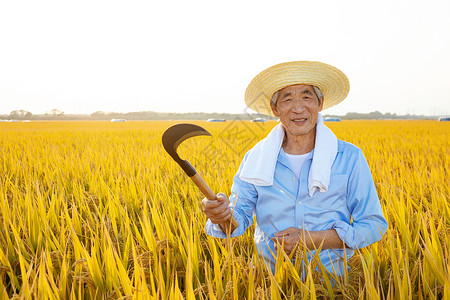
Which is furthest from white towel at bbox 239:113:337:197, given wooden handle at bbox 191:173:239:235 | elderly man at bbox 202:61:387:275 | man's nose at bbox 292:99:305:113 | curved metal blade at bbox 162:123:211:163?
curved metal blade at bbox 162:123:211:163

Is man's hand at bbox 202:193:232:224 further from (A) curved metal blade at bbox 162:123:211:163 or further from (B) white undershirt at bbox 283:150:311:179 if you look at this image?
(B) white undershirt at bbox 283:150:311:179

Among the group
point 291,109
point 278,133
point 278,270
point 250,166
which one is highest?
point 291,109

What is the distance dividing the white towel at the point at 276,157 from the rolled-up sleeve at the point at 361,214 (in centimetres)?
13

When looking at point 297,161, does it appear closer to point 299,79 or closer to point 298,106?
point 298,106

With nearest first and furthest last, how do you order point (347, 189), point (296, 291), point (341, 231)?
point (296, 291), point (341, 231), point (347, 189)

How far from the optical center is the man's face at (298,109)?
1350mm

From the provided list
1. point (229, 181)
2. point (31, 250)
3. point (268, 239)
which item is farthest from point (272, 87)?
point (31, 250)

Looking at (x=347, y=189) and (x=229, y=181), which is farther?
(x=229, y=181)

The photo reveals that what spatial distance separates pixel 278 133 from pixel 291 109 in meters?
0.13

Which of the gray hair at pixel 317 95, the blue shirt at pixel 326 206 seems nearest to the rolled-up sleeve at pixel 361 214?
the blue shirt at pixel 326 206

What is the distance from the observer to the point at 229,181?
257cm

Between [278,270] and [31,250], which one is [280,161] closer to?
[278,270]

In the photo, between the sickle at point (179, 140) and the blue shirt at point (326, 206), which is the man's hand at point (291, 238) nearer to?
the blue shirt at point (326, 206)

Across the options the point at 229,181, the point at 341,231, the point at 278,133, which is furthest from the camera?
the point at 229,181
